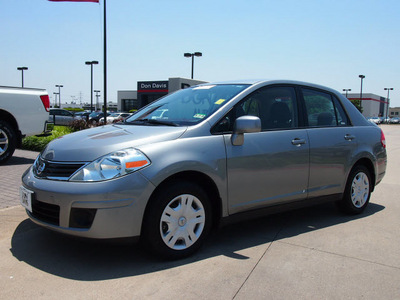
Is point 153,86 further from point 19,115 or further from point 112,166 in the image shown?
point 112,166

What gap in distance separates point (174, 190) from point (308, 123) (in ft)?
6.90

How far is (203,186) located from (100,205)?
103 centimetres

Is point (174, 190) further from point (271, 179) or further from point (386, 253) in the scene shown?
point (386, 253)

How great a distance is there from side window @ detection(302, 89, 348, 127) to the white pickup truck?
638cm

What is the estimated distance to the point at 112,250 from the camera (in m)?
3.75

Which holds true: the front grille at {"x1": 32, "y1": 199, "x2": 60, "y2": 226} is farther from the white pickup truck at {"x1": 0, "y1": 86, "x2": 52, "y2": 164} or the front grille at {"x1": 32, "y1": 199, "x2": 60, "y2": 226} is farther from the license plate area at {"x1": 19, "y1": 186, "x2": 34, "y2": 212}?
the white pickup truck at {"x1": 0, "y1": 86, "x2": 52, "y2": 164}

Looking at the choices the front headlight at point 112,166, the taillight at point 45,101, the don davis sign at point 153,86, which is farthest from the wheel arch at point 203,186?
the don davis sign at point 153,86

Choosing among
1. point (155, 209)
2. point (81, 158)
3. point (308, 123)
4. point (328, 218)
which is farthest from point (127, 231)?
point (328, 218)

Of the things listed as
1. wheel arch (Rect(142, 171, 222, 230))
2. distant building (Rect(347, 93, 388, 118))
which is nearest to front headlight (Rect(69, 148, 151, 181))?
wheel arch (Rect(142, 171, 222, 230))

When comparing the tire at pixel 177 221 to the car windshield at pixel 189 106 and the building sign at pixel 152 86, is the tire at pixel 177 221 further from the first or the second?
the building sign at pixel 152 86

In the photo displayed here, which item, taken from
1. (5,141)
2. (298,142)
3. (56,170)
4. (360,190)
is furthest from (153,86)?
(56,170)

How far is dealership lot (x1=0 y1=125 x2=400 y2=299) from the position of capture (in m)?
2.96

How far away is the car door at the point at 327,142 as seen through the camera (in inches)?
179

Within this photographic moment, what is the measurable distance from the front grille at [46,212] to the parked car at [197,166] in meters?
0.01
